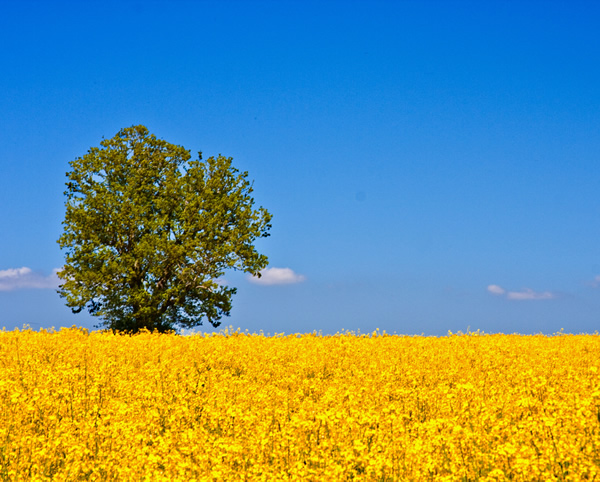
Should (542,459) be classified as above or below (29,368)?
below

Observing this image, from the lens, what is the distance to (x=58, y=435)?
8.40 metres

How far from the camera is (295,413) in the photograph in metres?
9.59

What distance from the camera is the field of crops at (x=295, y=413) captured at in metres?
6.86

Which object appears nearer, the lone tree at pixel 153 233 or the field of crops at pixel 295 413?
the field of crops at pixel 295 413

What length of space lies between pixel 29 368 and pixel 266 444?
7.96m

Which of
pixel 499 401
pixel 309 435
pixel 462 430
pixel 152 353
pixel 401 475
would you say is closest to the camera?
pixel 401 475

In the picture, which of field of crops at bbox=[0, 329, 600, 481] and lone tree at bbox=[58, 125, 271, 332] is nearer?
field of crops at bbox=[0, 329, 600, 481]

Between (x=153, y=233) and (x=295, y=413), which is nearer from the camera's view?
(x=295, y=413)

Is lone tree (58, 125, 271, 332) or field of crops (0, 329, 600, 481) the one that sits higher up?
lone tree (58, 125, 271, 332)

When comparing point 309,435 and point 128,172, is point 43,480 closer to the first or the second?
point 309,435

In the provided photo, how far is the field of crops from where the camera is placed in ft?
22.5

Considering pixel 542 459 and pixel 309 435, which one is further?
pixel 309 435

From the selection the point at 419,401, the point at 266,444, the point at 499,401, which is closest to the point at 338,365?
the point at 419,401

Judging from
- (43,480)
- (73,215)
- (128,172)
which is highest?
(128,172)
